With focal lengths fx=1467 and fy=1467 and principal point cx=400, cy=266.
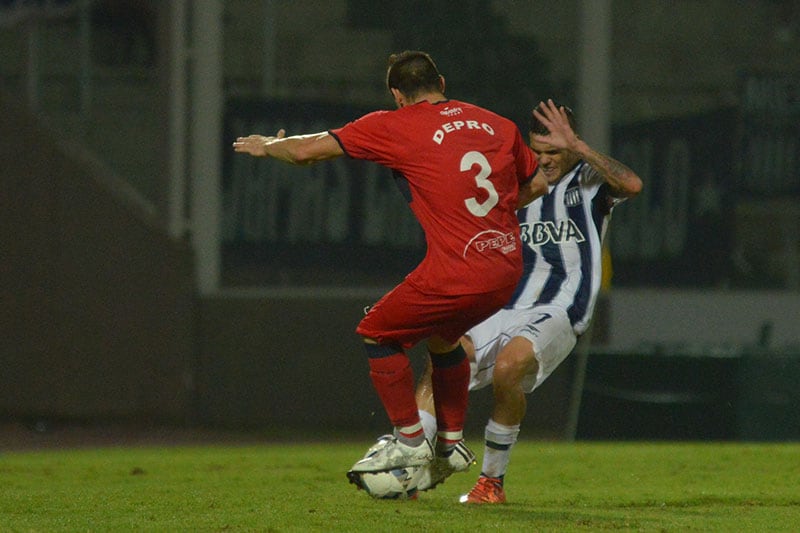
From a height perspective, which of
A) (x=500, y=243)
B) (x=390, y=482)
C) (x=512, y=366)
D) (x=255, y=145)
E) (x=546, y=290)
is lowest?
(x=390, y=482)

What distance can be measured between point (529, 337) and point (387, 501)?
1106 mm

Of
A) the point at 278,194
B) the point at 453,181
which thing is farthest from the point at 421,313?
the point at 278,194

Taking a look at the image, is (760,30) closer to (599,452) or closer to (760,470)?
(599,452)

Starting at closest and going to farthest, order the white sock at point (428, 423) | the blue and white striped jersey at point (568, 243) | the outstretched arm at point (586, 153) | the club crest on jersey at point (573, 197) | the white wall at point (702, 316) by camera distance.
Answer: the white sock at point (428, 423), the outstretched arm at point (586, 153), the blue and white striped jersey at point (568, 243), the club crest on jersey at point (573, 197), the white wall at point (702, 316)

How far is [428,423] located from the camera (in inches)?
285

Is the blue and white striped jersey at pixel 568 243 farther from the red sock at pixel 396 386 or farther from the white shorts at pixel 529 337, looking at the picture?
the red sock at pixel 396 386

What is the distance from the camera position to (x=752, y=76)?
16.2 m

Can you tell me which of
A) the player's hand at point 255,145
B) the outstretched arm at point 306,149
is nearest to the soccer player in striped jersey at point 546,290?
the outstretched arm at point 306,149

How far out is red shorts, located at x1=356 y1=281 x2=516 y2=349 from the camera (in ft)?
21.7

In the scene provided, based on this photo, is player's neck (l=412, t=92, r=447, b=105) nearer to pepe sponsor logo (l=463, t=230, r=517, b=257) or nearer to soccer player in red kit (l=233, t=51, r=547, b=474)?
soccer player in red kit (l=233, t=51, r=547, b=474)

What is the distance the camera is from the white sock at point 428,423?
7.19 meters

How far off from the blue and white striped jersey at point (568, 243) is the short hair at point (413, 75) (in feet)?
4.14

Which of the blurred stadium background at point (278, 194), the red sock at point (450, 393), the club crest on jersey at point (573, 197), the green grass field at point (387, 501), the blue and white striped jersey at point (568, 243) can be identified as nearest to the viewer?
the green grass field at point (387, 501)

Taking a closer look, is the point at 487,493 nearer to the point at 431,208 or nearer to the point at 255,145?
the point at 431,208
